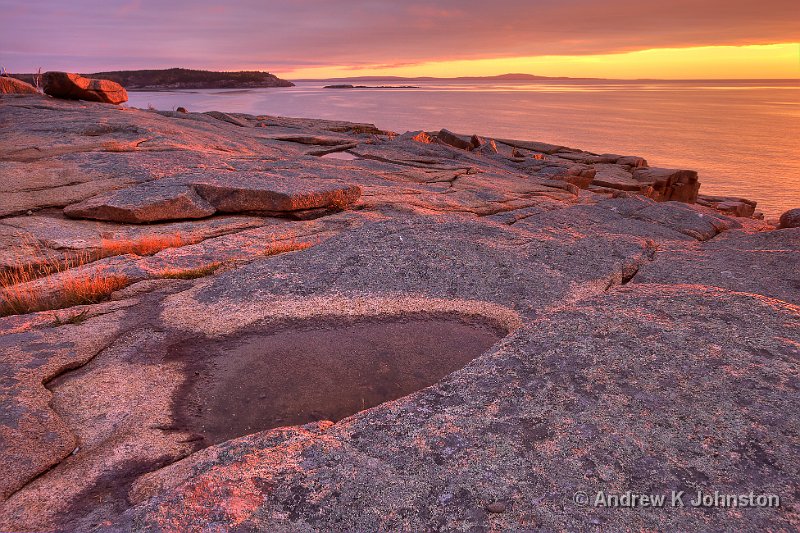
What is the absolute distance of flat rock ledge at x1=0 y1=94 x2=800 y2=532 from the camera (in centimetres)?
276

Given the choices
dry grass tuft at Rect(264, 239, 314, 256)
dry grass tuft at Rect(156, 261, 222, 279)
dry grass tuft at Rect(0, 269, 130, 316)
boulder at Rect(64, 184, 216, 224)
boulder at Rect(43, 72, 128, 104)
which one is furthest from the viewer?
boulder at Rect(43, 72, 128, 104)

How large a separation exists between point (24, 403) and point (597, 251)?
6897 mm

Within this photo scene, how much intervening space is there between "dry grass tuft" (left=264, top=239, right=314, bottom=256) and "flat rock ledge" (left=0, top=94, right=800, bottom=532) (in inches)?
2.0

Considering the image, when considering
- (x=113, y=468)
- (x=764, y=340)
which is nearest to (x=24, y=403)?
(x=113, y=468)

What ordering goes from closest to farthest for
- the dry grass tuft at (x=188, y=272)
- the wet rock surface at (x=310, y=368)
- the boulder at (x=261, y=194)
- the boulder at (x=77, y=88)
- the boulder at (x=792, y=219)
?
the wet rock surface at (x=310, y=368)
the dry grass tuft at (x=188, y=272)
the boulder at (x=261, y=194)
the boulder at (x=792, y=219)
the boulder at (x=77, y=88)

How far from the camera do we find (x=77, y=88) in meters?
19.1

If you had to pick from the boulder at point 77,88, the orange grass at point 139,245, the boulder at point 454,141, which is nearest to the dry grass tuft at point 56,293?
the orange grass at point 139,245

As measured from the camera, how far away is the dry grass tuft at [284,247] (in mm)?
7402

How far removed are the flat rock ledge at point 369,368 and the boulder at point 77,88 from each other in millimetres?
12136

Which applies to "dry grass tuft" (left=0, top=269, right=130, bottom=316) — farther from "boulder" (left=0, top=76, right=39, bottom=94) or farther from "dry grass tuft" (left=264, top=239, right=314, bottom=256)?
"boulder" (left=0, top=76, right=39, bottom=94)

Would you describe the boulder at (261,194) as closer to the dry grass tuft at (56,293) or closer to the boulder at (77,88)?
the dry grass tuft at (56,293)

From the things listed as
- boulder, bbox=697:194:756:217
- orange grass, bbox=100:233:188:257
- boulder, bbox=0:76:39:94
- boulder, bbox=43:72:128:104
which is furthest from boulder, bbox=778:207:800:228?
boulder, bbox=0:76:39:94

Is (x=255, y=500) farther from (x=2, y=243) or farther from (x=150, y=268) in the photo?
(x=2, y=243)

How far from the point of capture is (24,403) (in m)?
3.67
